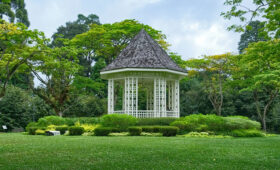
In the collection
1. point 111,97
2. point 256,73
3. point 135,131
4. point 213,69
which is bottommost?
point 135,131

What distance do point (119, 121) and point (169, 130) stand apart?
130 inches

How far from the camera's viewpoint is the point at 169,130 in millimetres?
15195

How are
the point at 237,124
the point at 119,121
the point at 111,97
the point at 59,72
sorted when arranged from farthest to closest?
1. the point at 59,72
2. the point at 111,97
3. the point at 119,121
4. the point at 237,124

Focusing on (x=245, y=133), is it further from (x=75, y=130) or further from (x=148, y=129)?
(x=75, y=130)

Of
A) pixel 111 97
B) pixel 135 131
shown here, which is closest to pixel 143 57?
pixel 111 97

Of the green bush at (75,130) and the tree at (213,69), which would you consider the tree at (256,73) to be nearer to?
the tree at (213,69)

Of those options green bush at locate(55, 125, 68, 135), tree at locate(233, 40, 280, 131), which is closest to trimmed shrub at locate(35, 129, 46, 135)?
green bush at locate(55, 125, 68, 135)

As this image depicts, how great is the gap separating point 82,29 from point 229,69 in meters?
29.2

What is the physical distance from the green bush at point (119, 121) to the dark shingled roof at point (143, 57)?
3921 mm

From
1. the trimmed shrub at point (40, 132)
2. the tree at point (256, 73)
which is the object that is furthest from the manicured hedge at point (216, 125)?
the trimmed shrub at point (40, 132)

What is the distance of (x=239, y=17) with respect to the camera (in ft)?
32.3

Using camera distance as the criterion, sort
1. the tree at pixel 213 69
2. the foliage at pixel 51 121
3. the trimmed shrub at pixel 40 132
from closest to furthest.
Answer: the trimmed shrub at pixel 40 132 < the foliage at pixel 51 121 < the tree at pixel 213 69

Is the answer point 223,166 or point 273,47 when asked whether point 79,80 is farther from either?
point 223,166

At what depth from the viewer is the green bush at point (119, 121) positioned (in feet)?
55.1
